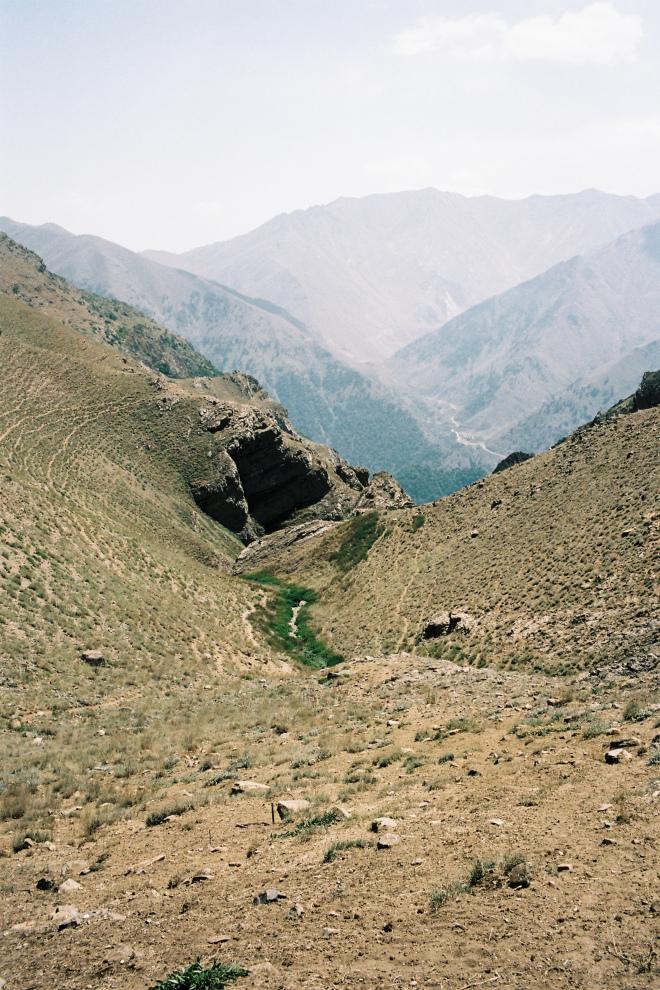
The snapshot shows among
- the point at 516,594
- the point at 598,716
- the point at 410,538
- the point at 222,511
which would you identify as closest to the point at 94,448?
the point at 222,511

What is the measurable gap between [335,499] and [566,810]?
278ft

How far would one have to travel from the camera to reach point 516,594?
40.4 m

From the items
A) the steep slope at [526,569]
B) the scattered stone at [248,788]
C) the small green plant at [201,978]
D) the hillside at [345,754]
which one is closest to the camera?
the small green plant at [201,978]

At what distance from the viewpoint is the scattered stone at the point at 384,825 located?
41.7 ft

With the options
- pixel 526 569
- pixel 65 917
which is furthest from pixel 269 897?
pixel 526 569

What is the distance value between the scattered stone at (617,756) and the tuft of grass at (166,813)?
33.7ft

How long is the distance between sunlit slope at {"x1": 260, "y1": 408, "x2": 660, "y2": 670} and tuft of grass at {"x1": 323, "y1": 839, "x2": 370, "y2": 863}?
18.0 meters

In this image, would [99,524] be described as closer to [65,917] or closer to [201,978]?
[65,917]

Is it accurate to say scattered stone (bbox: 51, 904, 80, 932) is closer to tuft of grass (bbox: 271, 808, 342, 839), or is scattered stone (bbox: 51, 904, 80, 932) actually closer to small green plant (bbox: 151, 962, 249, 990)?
small green plant (bbox: 151, 962, 249, 990)

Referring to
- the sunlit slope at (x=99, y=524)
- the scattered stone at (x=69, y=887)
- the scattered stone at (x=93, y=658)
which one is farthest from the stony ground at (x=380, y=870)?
the sunlit slope at (x=99, y=524)

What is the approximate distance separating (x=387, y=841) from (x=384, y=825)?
2.75 ft

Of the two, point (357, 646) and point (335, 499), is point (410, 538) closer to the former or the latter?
point (357, 646)

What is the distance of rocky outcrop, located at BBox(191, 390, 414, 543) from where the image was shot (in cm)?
8444

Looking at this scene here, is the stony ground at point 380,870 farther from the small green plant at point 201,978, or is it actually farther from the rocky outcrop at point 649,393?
the rocky outcrop at point 649,393
